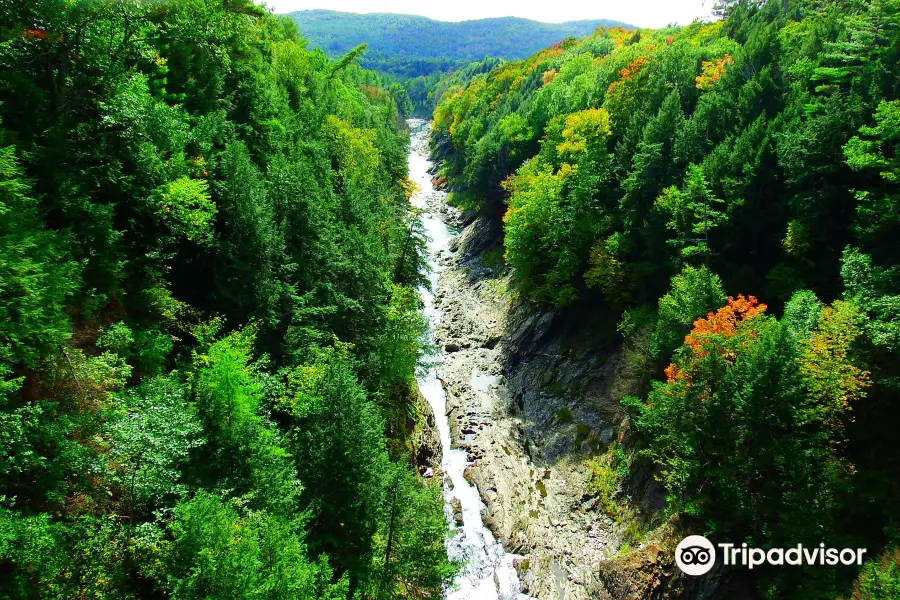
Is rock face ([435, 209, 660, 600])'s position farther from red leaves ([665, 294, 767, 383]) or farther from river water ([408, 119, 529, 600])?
red leaves ([665, 294, 767, 383])

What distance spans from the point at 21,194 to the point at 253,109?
24273 mm

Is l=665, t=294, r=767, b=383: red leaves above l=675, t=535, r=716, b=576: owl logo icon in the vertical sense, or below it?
above

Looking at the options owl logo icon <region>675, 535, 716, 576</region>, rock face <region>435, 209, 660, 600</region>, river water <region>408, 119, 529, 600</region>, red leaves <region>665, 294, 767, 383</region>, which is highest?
red leaves <region>665, 294, 767, 383</region>

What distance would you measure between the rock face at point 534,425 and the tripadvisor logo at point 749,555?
488 cm

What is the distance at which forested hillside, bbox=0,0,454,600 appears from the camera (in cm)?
1270

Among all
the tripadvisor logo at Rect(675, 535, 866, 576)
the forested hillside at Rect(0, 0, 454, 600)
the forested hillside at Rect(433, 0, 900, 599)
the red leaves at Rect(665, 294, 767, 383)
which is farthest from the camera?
the red leaves at Rect(665, 294, 767, 383)

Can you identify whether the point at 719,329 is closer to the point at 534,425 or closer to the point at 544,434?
the point at 544,434

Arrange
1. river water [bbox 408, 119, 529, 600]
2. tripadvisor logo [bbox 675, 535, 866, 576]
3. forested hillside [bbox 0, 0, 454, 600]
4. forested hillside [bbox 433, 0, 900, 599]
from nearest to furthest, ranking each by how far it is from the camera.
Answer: forested hillside [bbox 0, 0, 454, 600], tripadvisor logo [bbox 675, 535, 866, 576], forested hillside [bbox 433, 0, 900, 599], river water [bbox 408, 119, 529, 600]

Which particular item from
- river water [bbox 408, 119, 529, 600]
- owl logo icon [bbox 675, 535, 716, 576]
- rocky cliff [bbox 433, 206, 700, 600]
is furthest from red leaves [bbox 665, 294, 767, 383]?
river water [bbox 408, 119, 529, 600]

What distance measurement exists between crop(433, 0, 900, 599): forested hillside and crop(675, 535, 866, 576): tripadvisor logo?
369mm

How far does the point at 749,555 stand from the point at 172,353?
29515mm

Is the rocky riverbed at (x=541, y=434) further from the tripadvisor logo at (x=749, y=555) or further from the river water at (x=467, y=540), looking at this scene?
the tripadvisor logo at (x=749, y=555)

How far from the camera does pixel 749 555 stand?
22266 millimetres

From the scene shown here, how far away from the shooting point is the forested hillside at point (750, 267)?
20547 millimetres
